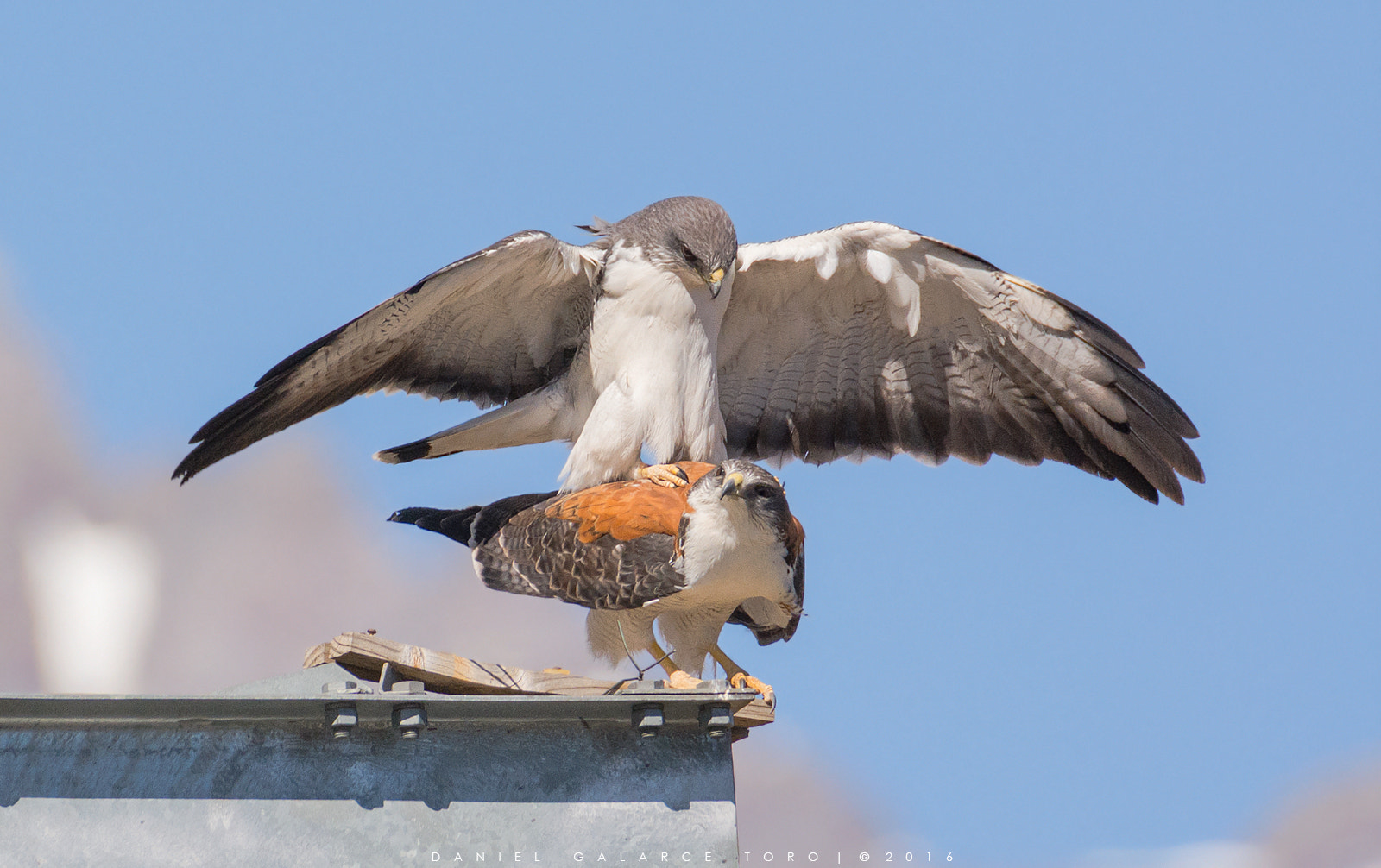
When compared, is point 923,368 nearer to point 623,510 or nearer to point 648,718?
point 623,510

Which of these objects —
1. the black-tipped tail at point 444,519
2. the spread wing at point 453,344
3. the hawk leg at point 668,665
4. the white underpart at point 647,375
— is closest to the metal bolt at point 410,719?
the hawk leg at point 668,665

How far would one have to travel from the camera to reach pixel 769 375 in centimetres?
953

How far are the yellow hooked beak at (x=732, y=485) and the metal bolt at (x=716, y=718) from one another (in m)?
1.42

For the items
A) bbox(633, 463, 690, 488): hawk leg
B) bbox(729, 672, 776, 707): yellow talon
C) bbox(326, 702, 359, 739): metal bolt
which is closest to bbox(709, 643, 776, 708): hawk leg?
bbox(729, 672, 776, 707): yellow talon

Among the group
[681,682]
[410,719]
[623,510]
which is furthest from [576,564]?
[410,719]

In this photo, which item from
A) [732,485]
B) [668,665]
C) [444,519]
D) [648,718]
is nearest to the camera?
[648,718]

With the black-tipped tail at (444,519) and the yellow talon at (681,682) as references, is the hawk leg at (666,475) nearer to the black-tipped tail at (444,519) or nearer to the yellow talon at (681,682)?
the black-tipped tail at (444,519)

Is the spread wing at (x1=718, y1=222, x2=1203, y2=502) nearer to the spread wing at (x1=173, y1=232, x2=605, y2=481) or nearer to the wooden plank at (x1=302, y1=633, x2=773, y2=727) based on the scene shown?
the spread wing at (x1=173, y1=232, x2=605, y2=481)

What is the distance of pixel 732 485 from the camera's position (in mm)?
6289

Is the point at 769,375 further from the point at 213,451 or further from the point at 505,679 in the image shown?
the point at 505,679

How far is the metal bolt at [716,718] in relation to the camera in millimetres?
5023

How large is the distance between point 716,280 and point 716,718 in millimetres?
3558

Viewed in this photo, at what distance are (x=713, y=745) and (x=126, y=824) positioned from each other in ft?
6.36

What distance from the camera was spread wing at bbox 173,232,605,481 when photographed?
8141 mm
